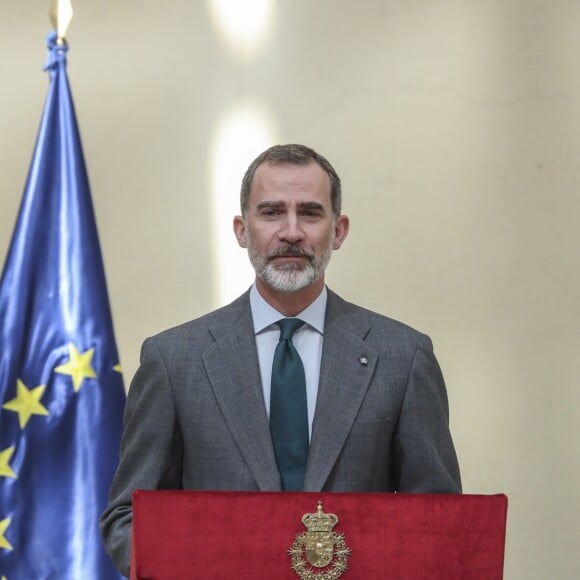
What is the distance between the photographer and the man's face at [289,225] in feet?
6.85

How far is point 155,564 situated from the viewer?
1637 mm

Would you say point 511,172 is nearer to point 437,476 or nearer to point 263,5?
point 263,5

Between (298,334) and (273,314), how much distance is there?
64 mm

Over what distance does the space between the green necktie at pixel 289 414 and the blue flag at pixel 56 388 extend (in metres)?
0.89

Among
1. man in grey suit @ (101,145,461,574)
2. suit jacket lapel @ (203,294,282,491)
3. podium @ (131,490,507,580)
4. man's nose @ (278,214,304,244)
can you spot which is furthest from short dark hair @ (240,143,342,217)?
podium @ (131,490,507,580)

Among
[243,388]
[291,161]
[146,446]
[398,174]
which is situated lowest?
[146,446]

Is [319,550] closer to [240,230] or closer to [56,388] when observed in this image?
[240,230]

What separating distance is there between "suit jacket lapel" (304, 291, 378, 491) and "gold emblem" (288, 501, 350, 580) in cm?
33

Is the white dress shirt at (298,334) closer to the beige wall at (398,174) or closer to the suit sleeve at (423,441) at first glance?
the suit sleeve at (423,441)

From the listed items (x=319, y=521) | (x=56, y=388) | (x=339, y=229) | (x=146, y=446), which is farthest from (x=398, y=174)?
(x=319, y=521)

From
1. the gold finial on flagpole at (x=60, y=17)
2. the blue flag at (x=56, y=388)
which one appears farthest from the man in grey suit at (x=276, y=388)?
the gold finial on flagpole at (x=60, y=17)

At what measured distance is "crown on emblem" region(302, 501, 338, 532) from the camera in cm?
162

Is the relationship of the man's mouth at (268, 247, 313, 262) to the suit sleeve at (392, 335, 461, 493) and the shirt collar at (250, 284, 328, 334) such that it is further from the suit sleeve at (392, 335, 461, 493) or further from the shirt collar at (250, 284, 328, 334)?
the suit sleeve at (392, 335, 461, 493)

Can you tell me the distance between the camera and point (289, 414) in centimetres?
205
